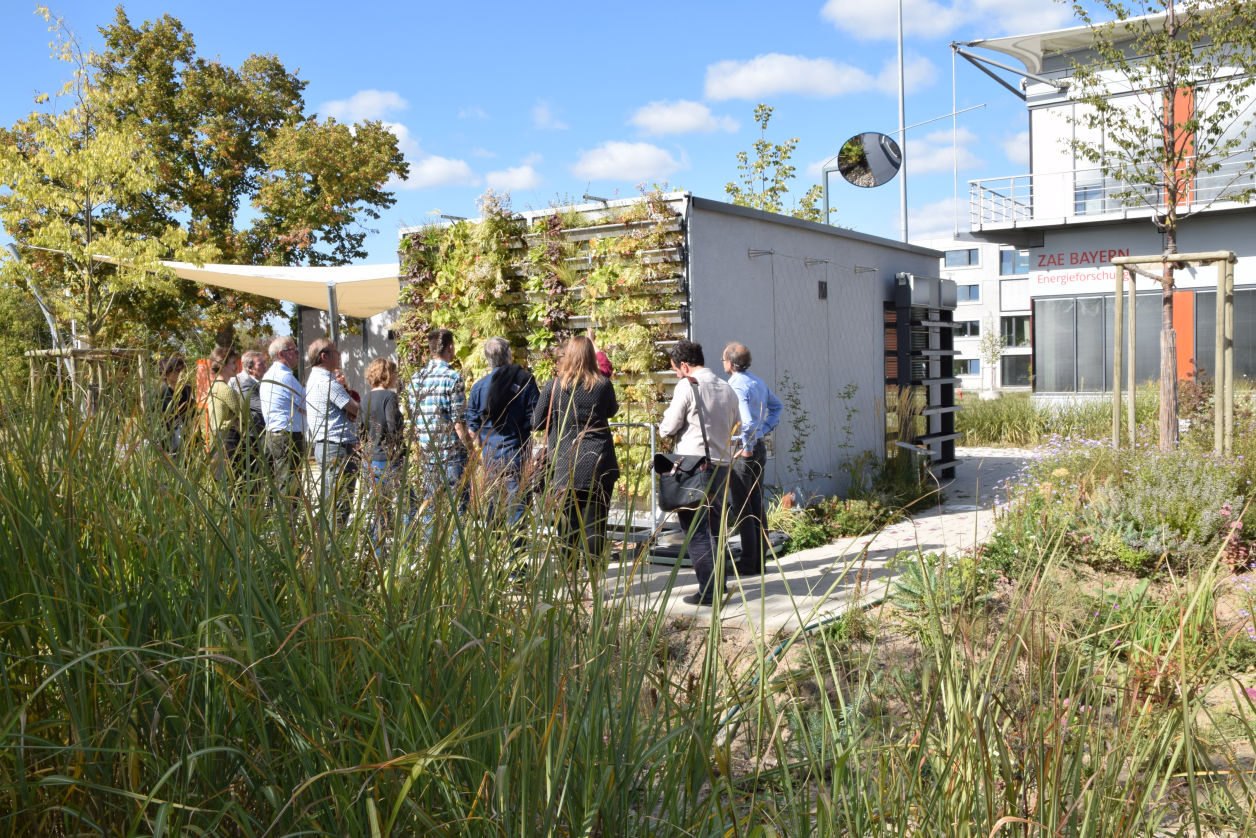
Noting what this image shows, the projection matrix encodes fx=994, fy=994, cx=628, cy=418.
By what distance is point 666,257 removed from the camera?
8273 mm

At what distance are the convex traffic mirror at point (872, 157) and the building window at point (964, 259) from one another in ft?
151

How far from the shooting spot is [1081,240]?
2169 cm

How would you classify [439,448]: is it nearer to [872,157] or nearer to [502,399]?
[502,399]

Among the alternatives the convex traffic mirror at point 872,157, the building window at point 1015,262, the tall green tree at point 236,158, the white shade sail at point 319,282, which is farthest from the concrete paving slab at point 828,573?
the building window at point 1015,262

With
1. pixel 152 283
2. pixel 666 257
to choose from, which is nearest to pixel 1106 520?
pixel 666 257

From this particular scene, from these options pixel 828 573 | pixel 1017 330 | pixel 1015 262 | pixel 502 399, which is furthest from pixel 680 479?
pixel 1017 330

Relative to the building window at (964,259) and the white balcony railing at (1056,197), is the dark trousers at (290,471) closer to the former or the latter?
the white balcony railing at (1056,197)

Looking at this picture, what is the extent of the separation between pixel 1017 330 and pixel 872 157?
38235 millimetres

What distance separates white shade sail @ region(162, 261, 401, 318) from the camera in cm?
1084

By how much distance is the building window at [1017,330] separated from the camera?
47.8m

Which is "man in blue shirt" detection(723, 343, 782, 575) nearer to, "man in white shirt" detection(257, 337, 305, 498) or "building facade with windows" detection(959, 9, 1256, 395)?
"man in white shirt" detection(257, 337, 305, 498)

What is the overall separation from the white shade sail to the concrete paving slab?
5308mm

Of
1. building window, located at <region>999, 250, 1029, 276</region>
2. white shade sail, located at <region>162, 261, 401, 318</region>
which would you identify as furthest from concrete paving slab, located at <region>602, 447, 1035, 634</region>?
building window, located at <region>999, 250, 1029, 276</region>

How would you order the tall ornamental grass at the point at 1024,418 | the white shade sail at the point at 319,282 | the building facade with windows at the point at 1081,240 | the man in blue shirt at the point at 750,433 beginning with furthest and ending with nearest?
the building facade with windows at the point at 1081,240
the tall ornamental grass at the point at 1024,418
the white shade sail at the point at 319,282
the man in blue shirt at the point at 750,433
